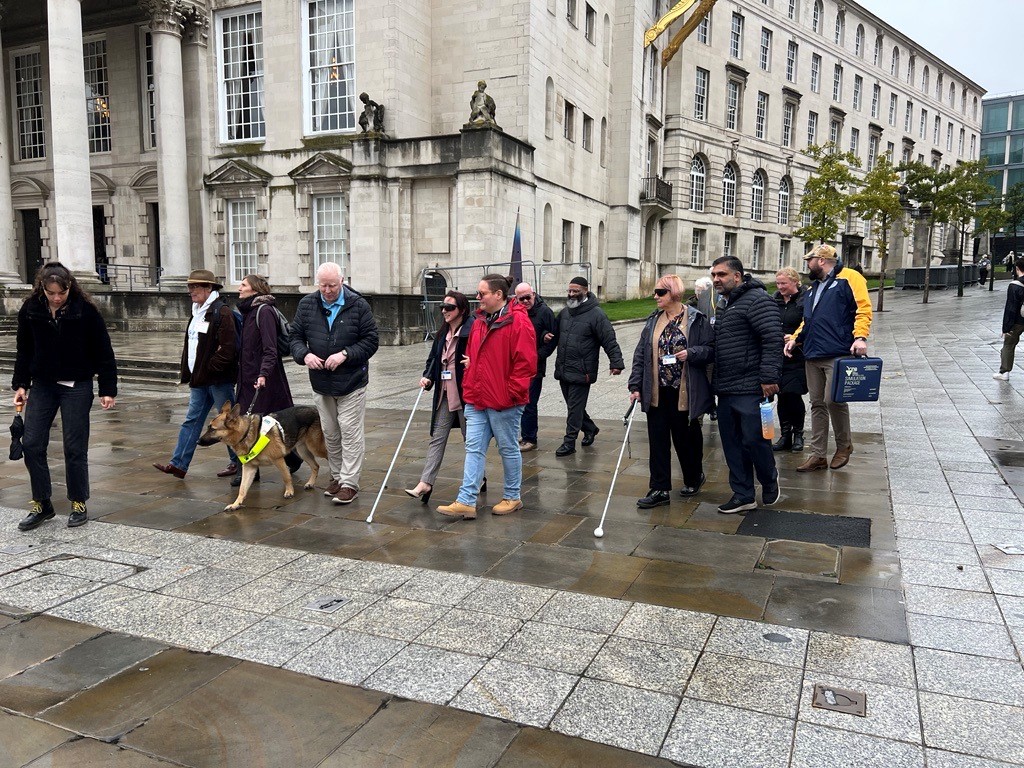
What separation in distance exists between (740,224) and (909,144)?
26739 mm

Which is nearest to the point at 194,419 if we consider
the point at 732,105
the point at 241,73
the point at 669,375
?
the point at 669,375

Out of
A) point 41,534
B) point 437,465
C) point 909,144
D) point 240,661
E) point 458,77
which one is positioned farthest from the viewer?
point 909,144

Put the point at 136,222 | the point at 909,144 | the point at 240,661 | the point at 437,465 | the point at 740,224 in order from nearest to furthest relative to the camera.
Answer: the point at 240,661 → the point at 437,465 → the point at 136,222 → the point at 740,224 → the point at 909,144

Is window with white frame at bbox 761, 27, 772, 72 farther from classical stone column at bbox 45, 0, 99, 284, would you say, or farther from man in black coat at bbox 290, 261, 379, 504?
man in black coat at bbox 290, 261, 379, 504

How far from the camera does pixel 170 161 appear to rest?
1059 inches

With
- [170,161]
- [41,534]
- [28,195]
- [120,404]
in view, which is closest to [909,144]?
[170,161]

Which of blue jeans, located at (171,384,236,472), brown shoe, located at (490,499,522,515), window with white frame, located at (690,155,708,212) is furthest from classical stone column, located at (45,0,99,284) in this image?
window with white frame, located at (690,155,708,212)

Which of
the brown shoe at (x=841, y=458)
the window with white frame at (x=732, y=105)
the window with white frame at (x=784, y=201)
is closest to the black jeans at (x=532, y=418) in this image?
the brown shoe at (x=841, y=458)

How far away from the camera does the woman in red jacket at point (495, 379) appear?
→ 617 cm

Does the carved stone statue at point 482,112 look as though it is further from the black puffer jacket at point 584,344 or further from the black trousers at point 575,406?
the black trousers at point 575,406

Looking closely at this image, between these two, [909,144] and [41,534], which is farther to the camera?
[909,144]

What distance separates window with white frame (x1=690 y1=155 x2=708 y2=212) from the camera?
4372 centimetres

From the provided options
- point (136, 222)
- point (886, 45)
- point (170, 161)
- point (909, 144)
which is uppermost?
point (886, 45)

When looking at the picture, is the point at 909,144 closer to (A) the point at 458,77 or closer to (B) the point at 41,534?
(A) the point at 458,77
